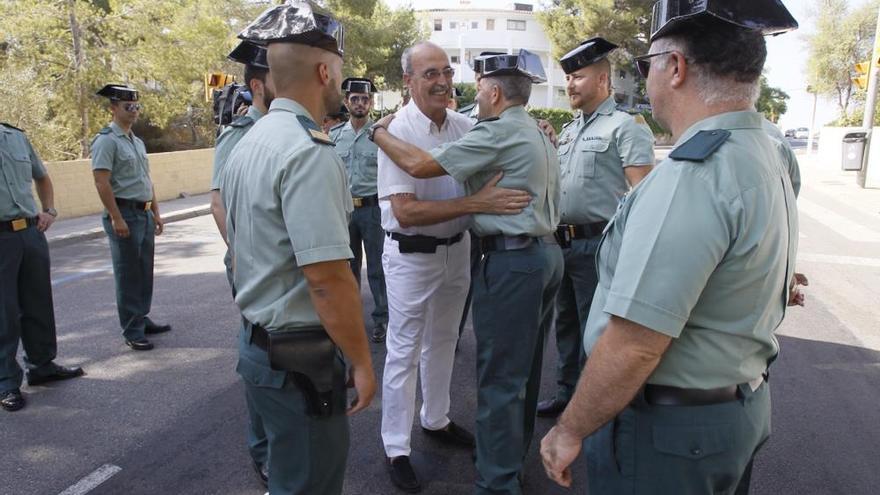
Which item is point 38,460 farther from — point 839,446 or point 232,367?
point 839,446

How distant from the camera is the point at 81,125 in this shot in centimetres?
1381

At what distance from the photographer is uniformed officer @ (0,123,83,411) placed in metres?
3.98

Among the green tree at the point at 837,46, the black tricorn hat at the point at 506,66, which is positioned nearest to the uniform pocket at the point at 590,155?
the black tricorn hat at the point at 506,66

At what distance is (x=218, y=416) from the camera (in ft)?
12.6

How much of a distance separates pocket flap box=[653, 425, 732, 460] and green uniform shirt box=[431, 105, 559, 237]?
1.35 meters

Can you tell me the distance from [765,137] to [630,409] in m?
0.77

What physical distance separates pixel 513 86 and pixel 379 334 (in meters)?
3.08

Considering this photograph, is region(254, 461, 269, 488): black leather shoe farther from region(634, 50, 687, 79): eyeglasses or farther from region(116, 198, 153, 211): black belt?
region(116, 198, 153, 211): black belt

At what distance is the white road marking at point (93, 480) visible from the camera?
3.03 m

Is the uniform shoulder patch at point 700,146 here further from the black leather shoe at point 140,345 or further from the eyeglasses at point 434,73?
the black leather shoe at point 140,345

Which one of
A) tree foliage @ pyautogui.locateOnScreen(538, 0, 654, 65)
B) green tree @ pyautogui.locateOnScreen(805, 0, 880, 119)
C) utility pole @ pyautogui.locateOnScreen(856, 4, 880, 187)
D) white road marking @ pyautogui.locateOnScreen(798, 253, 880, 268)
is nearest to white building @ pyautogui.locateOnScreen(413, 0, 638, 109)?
tree foliage @ pyautogui.locateOnScreen(538, 0, 654, 65)

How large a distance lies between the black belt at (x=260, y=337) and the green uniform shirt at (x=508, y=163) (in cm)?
111

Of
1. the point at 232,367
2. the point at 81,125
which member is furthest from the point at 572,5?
the point at 232,367

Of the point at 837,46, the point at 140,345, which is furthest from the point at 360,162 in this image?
the point at 837,46
